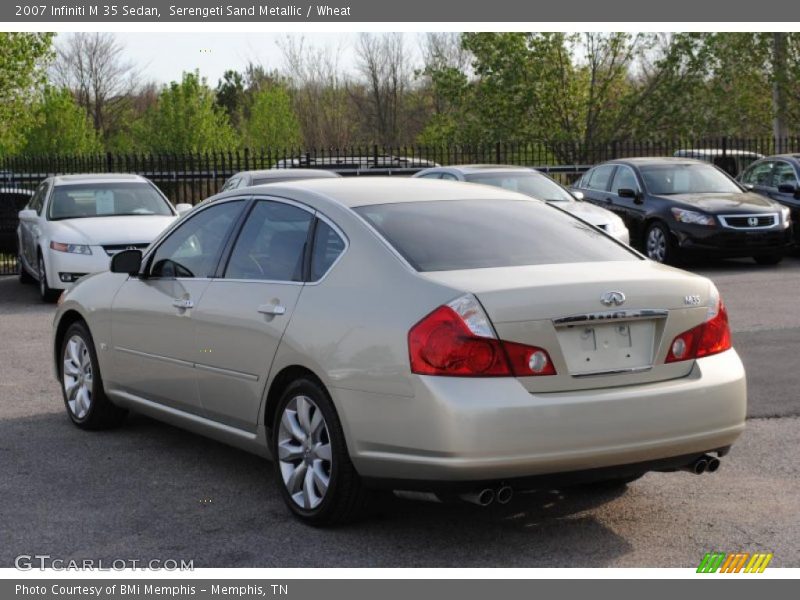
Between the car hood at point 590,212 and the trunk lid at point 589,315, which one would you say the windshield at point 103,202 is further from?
the trunk lid at point 589,315

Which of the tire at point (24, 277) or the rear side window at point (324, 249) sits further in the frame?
the tire at point (24, 277)

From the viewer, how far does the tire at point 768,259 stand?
1898 cm

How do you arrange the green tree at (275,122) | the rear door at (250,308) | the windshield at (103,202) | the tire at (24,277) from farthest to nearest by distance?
the green tree at (275,122)
the tire at (24,277)
the windshield at (103,202)
the rear door at (250,308)

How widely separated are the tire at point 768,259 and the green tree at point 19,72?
67.9 ft

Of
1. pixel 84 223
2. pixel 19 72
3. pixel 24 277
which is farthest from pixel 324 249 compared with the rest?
pixel 19 72

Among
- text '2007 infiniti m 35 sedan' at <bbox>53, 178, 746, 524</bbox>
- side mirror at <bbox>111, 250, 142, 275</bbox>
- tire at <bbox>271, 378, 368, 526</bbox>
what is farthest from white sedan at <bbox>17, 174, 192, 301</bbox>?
tire at <bbox>271, 378, 368, 526</bbox>

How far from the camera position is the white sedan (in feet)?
50.6

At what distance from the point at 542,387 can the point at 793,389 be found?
463 cm

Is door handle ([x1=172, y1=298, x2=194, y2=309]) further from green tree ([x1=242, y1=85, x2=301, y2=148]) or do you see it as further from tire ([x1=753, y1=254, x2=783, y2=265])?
green tree ([x1=242, y1=85, x2=301, y2=148])

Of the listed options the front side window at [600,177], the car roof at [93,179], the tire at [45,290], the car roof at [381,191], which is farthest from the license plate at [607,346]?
the front side window at [600,177]

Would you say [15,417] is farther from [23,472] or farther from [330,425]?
[330,425]

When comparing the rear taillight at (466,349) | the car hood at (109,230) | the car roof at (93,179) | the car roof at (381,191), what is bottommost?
the car hood at (109,230)

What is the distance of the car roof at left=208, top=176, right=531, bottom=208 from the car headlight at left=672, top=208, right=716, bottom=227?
482 inches

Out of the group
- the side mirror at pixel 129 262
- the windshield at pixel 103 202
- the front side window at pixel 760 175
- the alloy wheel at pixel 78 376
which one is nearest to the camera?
the side mirror at pixel 129 262
